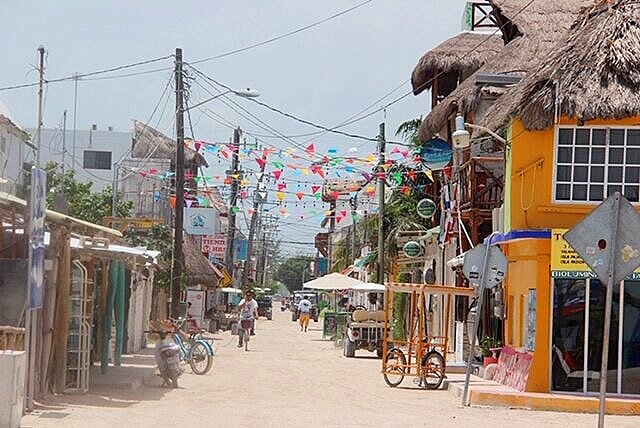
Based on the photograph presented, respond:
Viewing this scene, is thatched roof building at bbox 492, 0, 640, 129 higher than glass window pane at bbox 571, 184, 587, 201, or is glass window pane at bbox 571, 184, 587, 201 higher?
thatched roof building at bbox 492, 0, 640, 129

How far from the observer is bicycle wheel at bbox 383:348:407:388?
23828 mm

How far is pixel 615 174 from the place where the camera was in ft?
70.5

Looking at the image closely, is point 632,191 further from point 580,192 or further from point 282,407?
point 282,407

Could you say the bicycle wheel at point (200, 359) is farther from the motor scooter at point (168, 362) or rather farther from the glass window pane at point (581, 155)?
the glass window pane at point (581, 155)

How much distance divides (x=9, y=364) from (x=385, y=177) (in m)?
24.1

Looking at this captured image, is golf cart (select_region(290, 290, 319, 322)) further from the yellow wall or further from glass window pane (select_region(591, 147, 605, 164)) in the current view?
glass window pane (select_region(591, 147, 605, 164))

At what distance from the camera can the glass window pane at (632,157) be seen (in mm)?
21330

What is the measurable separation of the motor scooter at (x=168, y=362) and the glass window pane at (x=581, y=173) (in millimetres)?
8548

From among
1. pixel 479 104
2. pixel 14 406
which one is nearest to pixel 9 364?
pixel 14 406

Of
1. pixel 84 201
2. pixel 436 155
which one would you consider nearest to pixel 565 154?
pixel 436 155

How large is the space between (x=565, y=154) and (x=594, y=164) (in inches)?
23.2

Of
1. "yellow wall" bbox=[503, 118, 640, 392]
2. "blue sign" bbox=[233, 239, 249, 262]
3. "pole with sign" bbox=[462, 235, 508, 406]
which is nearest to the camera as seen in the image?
"pole with sign" bbox=[462, 235, 508, 406]

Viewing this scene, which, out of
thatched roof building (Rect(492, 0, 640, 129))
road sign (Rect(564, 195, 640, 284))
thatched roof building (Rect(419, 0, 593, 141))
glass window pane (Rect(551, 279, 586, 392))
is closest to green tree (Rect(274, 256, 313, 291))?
thatched roof building (Rect(419, 0, 593, 141))

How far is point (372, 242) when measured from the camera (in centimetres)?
5072
